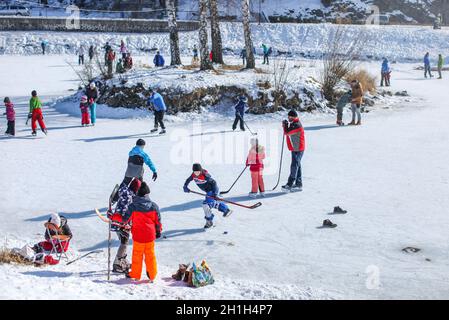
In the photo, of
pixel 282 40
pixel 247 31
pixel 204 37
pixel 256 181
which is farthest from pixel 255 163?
pixel 282 40

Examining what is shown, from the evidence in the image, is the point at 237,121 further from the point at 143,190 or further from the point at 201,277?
the point at 201,277

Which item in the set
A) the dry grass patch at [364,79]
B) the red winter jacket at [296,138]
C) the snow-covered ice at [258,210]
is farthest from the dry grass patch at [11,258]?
the dry grass patch at [364,79]

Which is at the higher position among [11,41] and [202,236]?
[11,41]

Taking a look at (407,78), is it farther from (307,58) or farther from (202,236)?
(202,236)

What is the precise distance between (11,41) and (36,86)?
648 inches

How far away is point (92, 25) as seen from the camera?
44531 millimetres

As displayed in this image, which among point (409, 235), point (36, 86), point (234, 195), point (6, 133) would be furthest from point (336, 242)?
point (36, 86)

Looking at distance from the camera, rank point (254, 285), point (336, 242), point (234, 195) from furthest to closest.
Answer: point (234, 195), point (336, 242), point (254, 285)

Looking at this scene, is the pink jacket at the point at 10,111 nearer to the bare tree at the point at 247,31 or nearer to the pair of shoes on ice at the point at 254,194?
the pair of shoes on ice at the point at 254,194

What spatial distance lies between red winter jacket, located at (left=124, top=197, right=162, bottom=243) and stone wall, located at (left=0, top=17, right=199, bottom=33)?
40.3 meters

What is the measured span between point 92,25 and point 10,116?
3093 cm

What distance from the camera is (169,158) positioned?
1322 centimetres

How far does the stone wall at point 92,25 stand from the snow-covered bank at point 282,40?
0.98m

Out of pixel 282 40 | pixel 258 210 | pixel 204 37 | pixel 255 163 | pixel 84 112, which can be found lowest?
pixel 258 210
